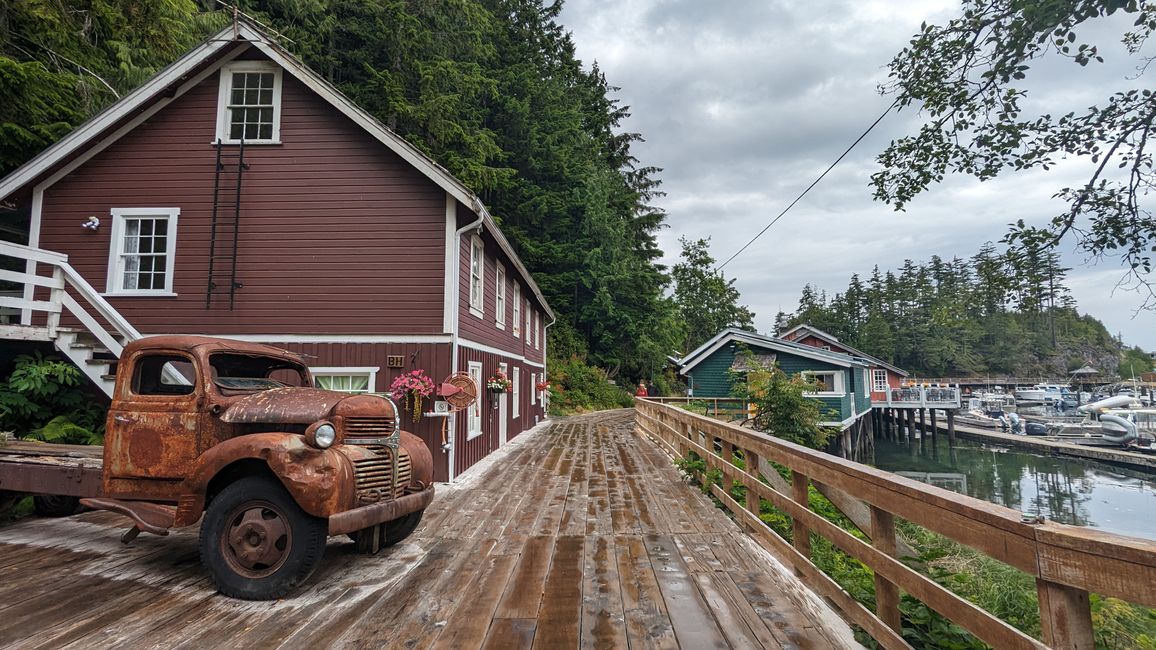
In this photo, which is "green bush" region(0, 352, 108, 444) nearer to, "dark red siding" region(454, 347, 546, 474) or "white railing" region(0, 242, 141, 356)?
"white railing" region(0, 242, 141, 356)

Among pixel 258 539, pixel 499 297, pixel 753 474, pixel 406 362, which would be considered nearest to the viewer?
pixel 258 539

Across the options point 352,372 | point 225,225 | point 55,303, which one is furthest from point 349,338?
point 55,303

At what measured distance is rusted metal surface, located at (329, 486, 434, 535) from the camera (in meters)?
3.50

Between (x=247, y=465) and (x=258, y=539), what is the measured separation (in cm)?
54

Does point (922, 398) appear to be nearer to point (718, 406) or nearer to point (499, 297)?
point (718, 406)

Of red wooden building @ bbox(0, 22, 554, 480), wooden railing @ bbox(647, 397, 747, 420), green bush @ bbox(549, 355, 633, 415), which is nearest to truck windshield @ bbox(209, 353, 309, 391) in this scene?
red wooden building @ bbox(0, 22, 554, 480)

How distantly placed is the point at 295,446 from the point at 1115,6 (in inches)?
280

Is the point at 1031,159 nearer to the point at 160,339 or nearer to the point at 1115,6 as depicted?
the point at 1115,6

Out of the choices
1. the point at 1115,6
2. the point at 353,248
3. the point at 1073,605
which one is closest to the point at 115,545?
the point at 353,248

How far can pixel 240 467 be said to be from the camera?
3848mm

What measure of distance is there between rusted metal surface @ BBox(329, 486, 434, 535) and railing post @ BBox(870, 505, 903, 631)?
125 inches

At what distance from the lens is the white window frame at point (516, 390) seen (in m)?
13.9

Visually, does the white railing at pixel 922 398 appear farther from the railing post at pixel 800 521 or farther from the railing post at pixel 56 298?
the railing post at pixel 56 298

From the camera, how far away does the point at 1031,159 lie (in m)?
4.79
